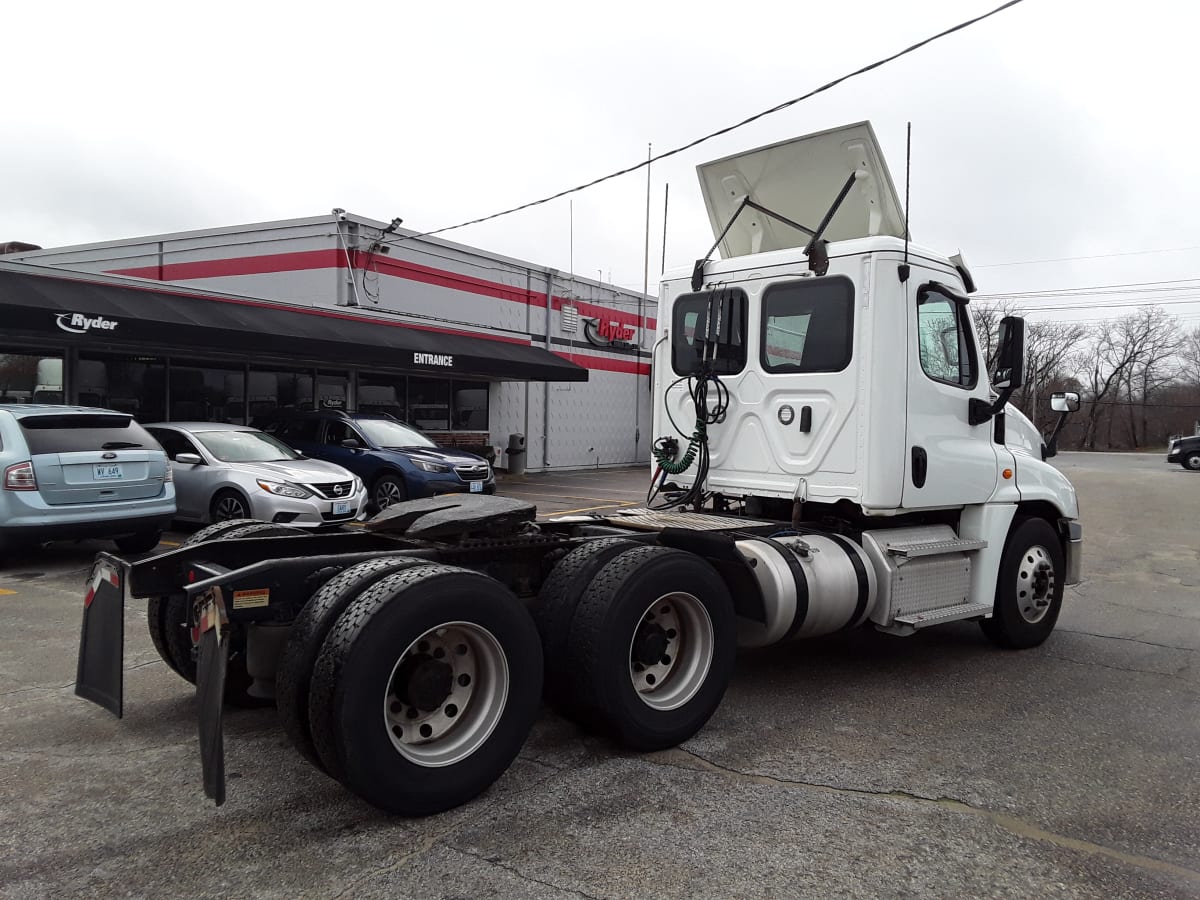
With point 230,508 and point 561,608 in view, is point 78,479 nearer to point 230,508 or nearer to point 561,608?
point 230,508

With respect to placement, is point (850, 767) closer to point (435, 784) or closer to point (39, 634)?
point (435, 784)

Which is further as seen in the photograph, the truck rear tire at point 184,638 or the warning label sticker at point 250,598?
the truck rear tire at point 184,638

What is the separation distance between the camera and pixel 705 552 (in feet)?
15.4

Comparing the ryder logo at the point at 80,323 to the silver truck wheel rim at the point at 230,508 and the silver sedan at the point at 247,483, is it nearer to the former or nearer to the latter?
the silver sedan at the point at 247,483

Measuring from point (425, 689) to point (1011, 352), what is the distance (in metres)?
4.39

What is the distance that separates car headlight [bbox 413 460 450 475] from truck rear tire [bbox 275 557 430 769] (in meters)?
10.4

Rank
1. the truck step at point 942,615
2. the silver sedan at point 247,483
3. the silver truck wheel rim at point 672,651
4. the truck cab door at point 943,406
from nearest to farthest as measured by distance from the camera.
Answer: the silver truck wheel rim at point 672,651 < the truck step at point 942,615 < the truck cab door at point 943,406 < the silver sedan at point 247,483

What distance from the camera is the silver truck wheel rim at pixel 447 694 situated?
135 inches

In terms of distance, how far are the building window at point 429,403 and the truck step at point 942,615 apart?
1540 centimetres

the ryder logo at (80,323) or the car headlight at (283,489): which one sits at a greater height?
the ryder logo at (80,323)

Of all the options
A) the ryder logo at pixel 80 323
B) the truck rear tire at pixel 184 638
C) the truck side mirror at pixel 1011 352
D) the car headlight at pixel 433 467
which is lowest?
the truck rear tire at pixel 184 638

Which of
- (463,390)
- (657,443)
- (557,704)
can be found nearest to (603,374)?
(463,390)

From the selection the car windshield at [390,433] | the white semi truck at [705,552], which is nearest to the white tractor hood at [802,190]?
the white semi truck at [705,552]

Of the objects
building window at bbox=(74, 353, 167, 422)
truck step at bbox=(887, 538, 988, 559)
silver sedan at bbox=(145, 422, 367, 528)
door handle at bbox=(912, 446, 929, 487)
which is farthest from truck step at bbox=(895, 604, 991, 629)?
building window at bbox=(74, 353, 167, 422)
